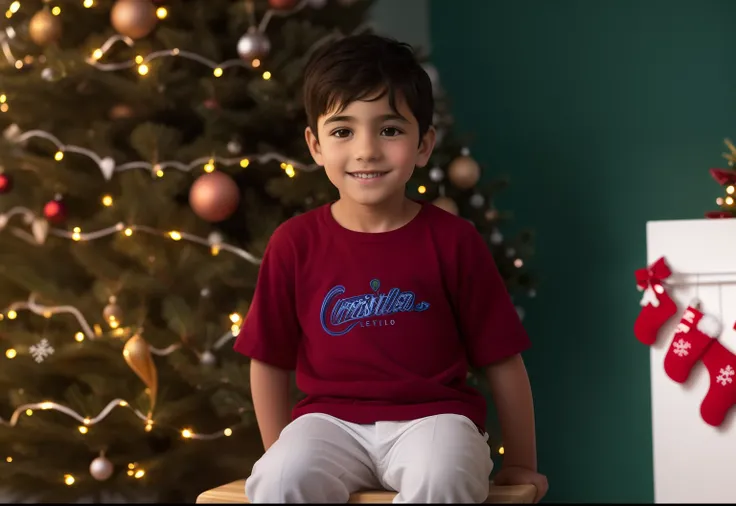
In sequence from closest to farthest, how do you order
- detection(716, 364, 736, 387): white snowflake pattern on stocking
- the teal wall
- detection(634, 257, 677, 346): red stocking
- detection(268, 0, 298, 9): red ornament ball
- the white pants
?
1. the white pants
2. detection(716, 364, 736, 387): white snowflake pattern on stocking
3. detection(634, 257, 677, 346): red stocking
4. detection(268, 0, 298, 9): red ornament ball
5. the teal wall

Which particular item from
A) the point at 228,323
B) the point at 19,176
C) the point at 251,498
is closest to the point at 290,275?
the point at 251,498

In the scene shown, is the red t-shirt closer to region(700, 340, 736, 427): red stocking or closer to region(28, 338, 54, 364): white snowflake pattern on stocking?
region(700, 340, 736, 427): red stocking

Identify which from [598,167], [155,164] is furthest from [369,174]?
[598,167]

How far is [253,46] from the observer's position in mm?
2377

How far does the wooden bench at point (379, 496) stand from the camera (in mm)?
1270

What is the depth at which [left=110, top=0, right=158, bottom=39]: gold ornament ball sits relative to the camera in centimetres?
239

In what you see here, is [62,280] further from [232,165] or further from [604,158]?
[604,158]

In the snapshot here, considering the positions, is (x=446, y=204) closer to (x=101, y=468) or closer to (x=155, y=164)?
(x=155, y=164)

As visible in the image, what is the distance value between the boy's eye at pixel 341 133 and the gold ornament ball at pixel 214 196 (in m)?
0.97

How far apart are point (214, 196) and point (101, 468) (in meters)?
0.73

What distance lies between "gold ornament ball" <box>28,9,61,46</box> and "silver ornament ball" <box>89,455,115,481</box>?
1064 mm

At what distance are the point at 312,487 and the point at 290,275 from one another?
370mm

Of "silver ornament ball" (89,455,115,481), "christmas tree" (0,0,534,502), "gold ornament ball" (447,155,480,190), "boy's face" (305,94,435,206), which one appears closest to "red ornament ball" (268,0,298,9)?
"christmas tree" (0,0,534,502)

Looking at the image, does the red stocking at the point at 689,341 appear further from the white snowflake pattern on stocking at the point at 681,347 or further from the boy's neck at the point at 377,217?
the boy's neck at the point at 377,217
